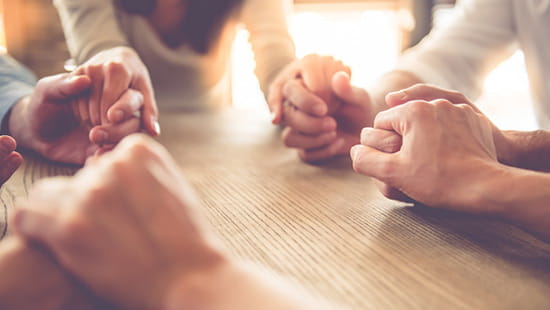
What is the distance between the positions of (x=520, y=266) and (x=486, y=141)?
125mm

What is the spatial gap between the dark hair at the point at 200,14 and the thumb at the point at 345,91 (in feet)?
1.75

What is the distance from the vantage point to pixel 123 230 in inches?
8.0

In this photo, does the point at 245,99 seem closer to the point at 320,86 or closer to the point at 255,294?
the point at 320,86

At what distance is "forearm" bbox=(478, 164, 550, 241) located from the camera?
1.07ft

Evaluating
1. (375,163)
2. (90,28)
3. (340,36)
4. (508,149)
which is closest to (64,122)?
(90,28)

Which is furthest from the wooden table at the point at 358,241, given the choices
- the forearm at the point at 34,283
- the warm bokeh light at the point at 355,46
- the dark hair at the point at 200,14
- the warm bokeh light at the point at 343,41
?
the warm bokeh light at the point at 343,41

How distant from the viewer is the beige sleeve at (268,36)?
3.03 ft

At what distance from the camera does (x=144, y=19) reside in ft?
3.55

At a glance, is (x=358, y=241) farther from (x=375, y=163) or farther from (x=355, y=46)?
(x=355, y=46)

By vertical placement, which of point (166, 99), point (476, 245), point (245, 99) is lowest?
point (245, 99)

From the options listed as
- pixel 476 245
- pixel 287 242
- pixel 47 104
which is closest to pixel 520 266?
pixel 476 245

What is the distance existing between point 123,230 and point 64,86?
41 cm

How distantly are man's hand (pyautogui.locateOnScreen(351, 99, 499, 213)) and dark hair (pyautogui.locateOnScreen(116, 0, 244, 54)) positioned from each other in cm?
77

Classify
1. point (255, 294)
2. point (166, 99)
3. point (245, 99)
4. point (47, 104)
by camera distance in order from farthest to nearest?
1. point (245, 99)
2. point (166, 99)
3. point (47, 104)
4. point (255, 294)
